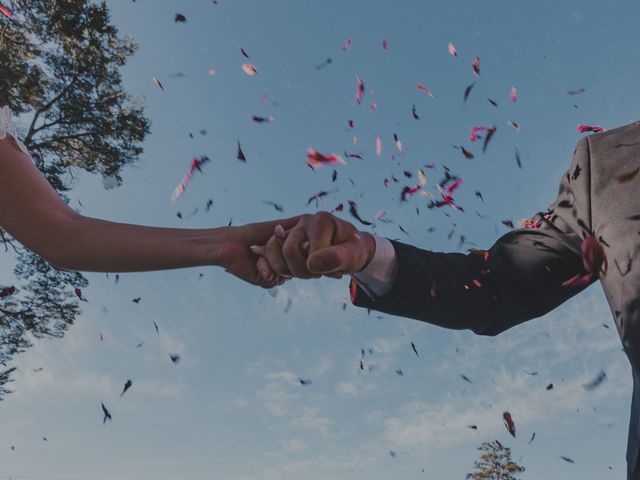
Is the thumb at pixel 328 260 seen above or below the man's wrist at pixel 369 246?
below

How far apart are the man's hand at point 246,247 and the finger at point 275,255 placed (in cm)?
7

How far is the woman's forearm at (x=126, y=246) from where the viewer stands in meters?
2.68

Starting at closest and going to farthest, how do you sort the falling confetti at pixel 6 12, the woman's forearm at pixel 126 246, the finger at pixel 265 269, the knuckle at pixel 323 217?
the knuckle at pixel 323 217 < the woman's forearm at pixel 126 246 < the finger at pixel 265 269 < the falling confetti at pixel 6 12

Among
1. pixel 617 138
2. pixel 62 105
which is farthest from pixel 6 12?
pixel 617 138

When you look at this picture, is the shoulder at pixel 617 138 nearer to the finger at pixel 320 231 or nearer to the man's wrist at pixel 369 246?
the man's wrist at pixel 369 246

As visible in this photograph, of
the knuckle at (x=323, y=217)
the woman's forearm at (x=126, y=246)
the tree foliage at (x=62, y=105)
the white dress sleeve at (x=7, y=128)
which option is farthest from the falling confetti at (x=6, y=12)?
the knuckle at (x=323, y=217)

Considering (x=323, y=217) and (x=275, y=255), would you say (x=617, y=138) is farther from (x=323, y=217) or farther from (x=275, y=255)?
(x=275, y=255)

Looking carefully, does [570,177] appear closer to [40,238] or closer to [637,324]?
[637,324]

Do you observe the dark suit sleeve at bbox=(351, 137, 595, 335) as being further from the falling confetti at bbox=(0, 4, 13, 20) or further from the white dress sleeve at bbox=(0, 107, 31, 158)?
the falling confetti at bbox=(0, 4, 13, 20)

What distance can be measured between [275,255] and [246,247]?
0.21m

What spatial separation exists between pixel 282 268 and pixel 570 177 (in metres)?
1.60

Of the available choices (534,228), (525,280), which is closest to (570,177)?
(534,228)

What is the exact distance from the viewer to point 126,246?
2.68 meters

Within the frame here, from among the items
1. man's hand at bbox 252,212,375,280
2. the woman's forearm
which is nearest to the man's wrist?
man's hand at bbox 252,212,375,280
